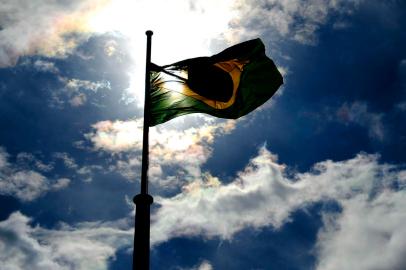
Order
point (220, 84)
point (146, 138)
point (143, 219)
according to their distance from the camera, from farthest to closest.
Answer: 1. point (220, 84)
2. point (146, 138)
3. point (143, 219)

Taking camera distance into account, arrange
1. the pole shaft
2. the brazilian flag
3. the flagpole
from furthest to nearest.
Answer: the brazilian flag
the pole shaft
the flagpole

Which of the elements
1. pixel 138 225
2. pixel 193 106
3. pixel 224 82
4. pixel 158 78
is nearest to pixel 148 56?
pixel 158 78

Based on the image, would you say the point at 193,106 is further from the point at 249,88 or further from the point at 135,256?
the point at 135,256

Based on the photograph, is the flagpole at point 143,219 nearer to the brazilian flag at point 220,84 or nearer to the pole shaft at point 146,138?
the pole shaft at point 146,138

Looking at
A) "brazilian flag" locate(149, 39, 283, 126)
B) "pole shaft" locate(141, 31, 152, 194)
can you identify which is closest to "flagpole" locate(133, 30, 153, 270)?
"pole shaft" locate(141, 31, 152, 194)

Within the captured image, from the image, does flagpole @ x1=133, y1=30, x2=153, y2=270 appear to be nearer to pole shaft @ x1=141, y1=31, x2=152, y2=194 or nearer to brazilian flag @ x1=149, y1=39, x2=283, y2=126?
pole shaft @ x1=141, y1=31, x2=152, y2=194

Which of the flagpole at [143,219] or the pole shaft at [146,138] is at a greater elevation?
the pole shaft at [146,138]

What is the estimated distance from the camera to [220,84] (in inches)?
679

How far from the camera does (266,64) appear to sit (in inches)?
704

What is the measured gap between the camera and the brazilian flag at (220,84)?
15.6 meters

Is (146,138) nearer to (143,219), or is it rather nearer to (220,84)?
(143,219)

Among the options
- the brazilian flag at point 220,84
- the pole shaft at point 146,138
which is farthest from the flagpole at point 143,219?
the brazilian flag at point 220,84

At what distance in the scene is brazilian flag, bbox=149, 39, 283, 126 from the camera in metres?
15.6

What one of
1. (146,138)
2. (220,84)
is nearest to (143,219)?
Result: (146,138)
